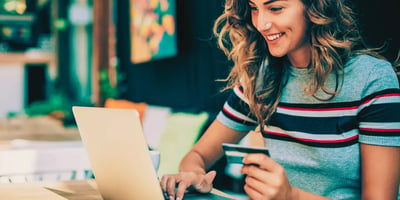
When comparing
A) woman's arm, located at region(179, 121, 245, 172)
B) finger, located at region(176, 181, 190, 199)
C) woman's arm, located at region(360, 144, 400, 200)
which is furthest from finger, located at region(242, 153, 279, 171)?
woman's arm, located at region(179, 121, 245, 172)

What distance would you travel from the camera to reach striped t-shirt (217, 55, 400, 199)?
1.33 m

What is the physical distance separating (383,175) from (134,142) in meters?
0.63

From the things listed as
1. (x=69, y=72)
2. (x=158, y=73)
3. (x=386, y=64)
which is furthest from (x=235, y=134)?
(x=69, y=72)

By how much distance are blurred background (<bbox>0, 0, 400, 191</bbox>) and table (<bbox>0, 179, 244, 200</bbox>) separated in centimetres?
112

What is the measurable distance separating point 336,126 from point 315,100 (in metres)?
0.10

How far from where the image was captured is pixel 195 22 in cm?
419

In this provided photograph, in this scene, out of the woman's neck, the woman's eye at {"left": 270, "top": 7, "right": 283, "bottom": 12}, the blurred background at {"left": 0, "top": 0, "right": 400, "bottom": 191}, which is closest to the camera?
the woman's eye at {"left": 270, "top": 7, "right": 283, "bottom": 12}

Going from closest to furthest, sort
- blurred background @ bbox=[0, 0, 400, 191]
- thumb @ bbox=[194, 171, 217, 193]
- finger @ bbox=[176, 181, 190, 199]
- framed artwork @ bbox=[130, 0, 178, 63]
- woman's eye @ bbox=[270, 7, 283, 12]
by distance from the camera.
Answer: finger @ bbox=[176, 181, 190, 199] < thumb @ bbox=[194, 171, 217, 193] < woman's eye @ bbox=[270, 7, 283, 12] < blurred background @ bbox=[0, 0, 400, 191] < framed artwork @ bbox=[130, 0, 178, 63]

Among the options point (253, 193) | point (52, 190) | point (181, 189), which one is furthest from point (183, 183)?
point (52, 190)

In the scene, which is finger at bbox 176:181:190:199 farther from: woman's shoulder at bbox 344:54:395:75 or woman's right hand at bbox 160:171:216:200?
woman's shoulder at bbox 344:54:395:75

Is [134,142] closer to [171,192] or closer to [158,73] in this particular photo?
[171,192]

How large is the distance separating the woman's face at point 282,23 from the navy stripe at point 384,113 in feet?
0.95

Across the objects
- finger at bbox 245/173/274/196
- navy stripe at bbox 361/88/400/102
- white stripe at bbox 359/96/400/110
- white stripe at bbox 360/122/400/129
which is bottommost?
finger at bbox 245/173/274/196

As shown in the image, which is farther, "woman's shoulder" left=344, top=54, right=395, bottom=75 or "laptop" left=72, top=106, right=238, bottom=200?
"woman's shoulder" left=344, top=54, right=395, bottom=75
